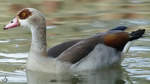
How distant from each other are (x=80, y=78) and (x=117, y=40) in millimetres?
1204

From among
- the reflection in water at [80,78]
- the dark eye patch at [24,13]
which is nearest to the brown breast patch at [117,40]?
the reflection in water at [80,78]

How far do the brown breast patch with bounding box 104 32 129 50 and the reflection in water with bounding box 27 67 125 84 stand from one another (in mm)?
543

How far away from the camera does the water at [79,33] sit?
1005 cm

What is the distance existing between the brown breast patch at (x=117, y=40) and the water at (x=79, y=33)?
34 centimetres

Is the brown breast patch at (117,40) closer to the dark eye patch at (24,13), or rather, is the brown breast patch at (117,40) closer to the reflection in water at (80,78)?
the reflection in water at (80,78)

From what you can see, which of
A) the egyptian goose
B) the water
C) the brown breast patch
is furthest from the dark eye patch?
the brown breast patch

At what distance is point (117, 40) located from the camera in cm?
1080

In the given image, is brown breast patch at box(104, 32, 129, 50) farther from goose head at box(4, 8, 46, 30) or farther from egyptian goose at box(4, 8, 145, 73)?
goose head at box(4, 8, 46, 30)

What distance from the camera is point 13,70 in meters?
10.5

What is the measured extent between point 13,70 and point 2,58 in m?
0.76

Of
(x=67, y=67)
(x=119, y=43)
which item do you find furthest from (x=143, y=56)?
(x=67, y=67)

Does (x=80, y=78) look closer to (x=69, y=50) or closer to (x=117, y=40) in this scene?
(x=69, y=50)

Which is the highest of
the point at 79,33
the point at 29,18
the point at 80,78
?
the point at 29,18

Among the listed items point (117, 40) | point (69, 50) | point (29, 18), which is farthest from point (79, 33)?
point (69, 50)
